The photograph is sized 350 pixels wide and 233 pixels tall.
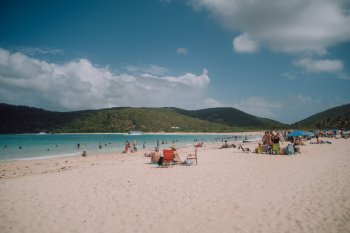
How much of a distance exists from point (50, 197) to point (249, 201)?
706 centimetres

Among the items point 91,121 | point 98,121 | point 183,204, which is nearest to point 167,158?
point 183,204

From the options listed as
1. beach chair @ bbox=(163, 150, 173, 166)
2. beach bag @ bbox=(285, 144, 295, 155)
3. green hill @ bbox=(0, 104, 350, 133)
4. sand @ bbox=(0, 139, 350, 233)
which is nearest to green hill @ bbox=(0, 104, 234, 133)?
green hill @ bbox=(0, 104, 350, 133)

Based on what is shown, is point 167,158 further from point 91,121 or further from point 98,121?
point 91,121

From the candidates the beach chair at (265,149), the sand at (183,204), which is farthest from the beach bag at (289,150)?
the sand at (183,204)

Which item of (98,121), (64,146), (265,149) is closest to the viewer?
(265,149)

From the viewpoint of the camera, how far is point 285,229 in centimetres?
559

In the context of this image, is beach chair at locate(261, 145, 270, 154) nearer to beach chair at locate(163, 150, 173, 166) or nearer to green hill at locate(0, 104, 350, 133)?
beach chair at locate(163, 150, 173, 166)

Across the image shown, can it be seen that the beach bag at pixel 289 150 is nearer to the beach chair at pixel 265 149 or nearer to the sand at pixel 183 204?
the beach chair at pixel 265 149

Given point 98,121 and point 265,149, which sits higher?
point 98,121

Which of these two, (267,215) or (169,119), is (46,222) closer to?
(267,215)

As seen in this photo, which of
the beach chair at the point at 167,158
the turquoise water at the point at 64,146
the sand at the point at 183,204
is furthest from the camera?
the turquoise water at the point at 64,146

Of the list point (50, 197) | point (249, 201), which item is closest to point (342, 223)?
point (249, 201)

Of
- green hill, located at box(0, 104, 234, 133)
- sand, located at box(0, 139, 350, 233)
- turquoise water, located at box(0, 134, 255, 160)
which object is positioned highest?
Answer: green hill, located at box(0, 104, 234, 133)

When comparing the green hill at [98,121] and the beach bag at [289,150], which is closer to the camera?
the beach bag at [289,150]
